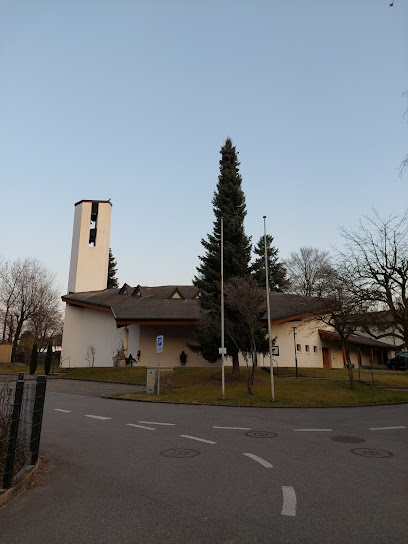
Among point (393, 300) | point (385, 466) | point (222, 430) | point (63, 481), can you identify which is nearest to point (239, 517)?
point (63, 481)

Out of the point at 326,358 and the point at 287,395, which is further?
the point at 326,358

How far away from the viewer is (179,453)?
7.59 metres

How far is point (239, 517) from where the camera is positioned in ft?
14.6

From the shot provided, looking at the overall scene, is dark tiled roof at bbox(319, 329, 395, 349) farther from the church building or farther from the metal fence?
the metal fence

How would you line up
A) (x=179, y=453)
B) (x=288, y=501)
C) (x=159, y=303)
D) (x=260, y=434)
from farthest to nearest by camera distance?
(x=159, y=303) < (x=260, y=434) < (x=179, y=453) < (x=288, y=501)

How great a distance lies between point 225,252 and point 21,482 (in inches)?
894

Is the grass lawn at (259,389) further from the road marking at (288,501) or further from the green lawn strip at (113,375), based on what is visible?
the road marking at (288,501)

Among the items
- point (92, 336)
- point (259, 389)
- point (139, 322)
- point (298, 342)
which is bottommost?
point (259, 389)

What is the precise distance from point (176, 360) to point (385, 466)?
99.3ft

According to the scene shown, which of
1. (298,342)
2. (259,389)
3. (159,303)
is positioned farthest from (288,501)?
(159,303)

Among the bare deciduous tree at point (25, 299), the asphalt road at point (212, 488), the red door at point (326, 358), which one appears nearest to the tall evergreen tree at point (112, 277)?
the bare deciduous tree at point (25, 299)

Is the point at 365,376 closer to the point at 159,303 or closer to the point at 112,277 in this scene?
the point at 159,303

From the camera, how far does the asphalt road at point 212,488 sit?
4074 millimetres

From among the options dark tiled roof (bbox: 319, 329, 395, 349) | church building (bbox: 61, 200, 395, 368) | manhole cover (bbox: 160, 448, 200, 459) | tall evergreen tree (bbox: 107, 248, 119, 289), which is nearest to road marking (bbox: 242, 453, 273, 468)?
manhole cover (bbox: 160, 448, 200, 459)
